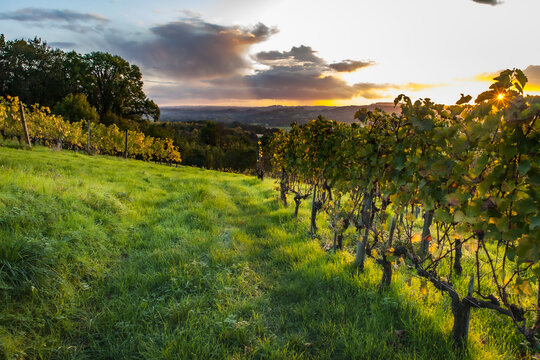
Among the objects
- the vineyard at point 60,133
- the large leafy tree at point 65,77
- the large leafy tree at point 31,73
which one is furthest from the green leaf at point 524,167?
the large leafy tree at point 31,73

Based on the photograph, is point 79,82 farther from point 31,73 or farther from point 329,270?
point 329,270

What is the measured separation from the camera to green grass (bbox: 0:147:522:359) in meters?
2.86

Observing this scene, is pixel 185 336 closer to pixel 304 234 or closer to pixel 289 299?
pixel 289 299

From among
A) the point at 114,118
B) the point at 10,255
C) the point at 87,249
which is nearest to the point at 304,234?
the point at 87,249

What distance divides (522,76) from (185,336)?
12.4 ft

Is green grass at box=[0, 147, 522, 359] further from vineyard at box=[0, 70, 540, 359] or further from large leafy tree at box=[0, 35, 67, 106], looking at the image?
large leafy tree at box=[0, 35, 67, 106]

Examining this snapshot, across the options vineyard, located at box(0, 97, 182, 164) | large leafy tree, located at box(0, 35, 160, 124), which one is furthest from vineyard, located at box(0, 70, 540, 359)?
large leafy tree, located at box(0, 35, 160, 124)

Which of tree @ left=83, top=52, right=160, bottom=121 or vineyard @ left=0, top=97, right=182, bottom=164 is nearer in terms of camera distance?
vineyard @ left=0, top=97, right=182, bottom=164

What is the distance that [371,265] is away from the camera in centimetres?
486

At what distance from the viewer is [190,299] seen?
3643mm

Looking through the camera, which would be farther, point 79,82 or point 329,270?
point 79,82

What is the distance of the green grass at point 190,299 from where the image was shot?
9.37 feet

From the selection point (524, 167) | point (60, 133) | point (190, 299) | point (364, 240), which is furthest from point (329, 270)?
point (60, 133)

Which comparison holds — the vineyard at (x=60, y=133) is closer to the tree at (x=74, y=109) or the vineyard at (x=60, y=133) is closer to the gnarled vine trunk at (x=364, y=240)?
the tree at (x=74, y=109)
